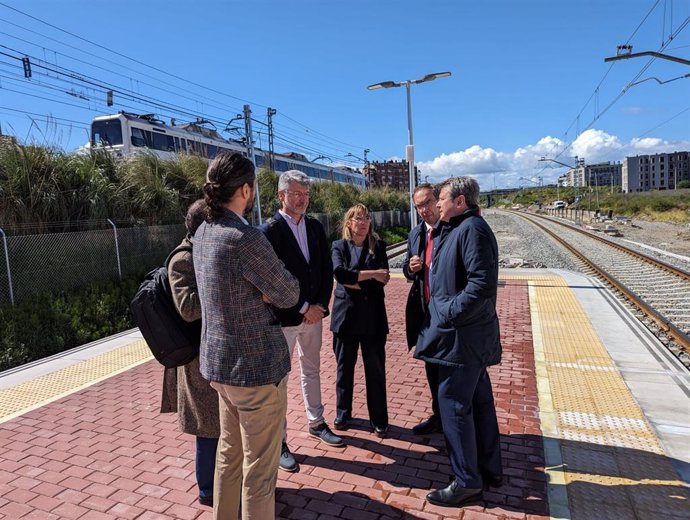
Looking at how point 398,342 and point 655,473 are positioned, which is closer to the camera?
point 655,473

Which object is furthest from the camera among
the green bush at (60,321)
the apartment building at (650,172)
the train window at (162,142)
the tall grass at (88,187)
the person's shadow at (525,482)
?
the apartment building at (650,172)

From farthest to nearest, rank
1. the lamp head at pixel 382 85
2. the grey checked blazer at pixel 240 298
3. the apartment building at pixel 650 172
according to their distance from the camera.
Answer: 1. the apartment building at pixel 650 172
2. the lamp head at pixel 382 85
3. the grey checked blazer at pixel 240 298

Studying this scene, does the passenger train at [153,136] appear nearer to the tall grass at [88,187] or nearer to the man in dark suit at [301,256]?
the tall grass at [88,187]

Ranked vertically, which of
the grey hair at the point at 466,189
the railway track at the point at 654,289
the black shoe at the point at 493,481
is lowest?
the railway track at the point at 654,289

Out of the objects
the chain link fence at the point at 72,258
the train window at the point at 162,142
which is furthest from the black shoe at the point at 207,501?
the train window at the point at 162,142

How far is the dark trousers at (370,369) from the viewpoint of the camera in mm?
3965

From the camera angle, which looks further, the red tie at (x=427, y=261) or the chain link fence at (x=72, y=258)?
the chain link fence at (x=72, y=258)

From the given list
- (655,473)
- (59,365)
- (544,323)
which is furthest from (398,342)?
(59,365)

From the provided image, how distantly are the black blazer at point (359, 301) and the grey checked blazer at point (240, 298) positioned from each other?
1553 mm

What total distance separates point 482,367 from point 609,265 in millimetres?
15379

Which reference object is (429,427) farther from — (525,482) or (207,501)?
(207,501)

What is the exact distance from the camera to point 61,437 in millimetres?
4164

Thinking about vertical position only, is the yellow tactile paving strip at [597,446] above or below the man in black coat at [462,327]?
below

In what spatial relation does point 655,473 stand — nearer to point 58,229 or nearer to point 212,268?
point 212,268
